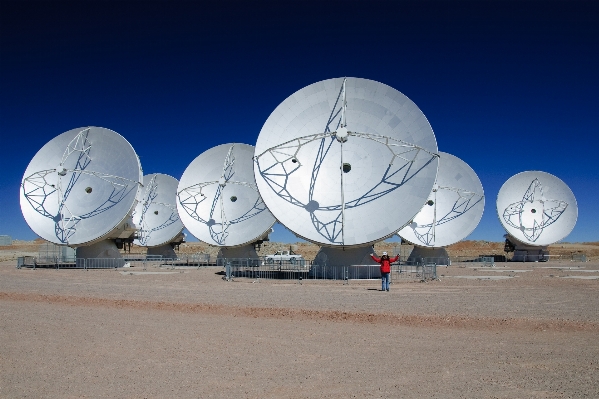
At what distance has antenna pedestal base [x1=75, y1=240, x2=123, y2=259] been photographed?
129 ft

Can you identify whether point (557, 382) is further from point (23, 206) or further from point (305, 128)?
point (23, 206)

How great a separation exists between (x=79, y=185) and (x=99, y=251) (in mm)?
5293

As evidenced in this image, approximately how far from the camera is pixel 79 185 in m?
38.4

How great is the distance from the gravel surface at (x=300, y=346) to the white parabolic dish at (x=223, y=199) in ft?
64.2

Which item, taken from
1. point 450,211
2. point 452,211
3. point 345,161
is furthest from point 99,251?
point 452,211

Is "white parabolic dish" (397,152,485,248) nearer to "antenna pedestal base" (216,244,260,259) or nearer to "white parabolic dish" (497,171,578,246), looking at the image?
"white parabolic dish" (497,171,578,246)

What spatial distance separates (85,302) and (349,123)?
16.2 meters

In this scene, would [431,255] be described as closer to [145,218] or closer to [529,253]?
[529,253]

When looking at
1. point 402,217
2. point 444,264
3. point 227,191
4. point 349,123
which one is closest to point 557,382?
point 402,217

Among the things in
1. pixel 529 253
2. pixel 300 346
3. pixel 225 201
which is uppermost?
pixel 225 201

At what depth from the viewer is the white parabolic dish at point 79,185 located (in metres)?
37.2

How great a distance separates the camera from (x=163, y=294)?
2053 centimetres

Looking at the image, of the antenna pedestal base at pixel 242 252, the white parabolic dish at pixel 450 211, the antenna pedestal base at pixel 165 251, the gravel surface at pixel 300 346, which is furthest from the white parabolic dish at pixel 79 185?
the white parabolic dish at pixel 450 211

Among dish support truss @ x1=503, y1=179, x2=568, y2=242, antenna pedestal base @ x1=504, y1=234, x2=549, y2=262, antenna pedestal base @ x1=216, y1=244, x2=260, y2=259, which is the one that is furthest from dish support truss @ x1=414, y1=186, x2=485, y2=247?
antenna pedestal base @ x1=216, y1=244, x2=260, y2=259
